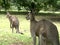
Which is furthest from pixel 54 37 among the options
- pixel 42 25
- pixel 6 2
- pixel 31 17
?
pixel 6 2

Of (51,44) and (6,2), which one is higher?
(51,44)

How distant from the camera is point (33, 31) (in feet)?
24.2

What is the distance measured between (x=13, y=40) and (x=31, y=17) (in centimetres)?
138

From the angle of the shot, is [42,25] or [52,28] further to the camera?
[42,25]

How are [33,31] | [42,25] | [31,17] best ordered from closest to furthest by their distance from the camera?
[42,25] < [33,31] < [31,17]

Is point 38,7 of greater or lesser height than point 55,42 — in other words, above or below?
below


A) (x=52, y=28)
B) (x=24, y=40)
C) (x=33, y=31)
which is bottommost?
(x=24, y=40)

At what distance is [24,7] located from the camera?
2430 centimetres

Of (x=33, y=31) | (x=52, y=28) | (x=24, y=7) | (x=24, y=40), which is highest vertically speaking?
(x=52, y=28)

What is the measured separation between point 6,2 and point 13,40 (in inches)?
701

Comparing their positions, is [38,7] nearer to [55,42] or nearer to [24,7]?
[24,7]

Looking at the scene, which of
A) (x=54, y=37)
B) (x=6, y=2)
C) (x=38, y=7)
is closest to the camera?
(x=54, y=37)

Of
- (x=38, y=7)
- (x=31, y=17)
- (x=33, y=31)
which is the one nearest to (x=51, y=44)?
(x=33, y=31)

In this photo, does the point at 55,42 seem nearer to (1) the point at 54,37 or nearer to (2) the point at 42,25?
(1) the point at 54,37
